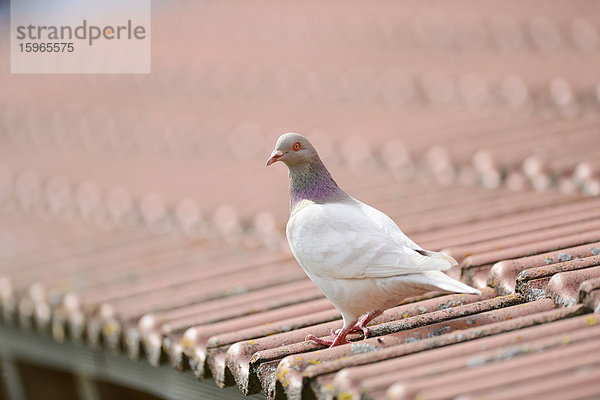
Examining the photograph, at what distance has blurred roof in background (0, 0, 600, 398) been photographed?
7.28 feet

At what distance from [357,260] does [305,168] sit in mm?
386

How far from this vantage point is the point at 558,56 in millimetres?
5512

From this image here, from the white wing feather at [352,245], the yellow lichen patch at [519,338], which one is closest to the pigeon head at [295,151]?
the white wing feather at [352,245]

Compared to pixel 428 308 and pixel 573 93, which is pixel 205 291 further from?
pixel 573 93

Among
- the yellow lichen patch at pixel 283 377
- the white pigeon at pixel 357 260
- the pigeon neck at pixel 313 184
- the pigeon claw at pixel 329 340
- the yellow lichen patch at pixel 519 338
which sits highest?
the pigeon neck at pixel 313 184

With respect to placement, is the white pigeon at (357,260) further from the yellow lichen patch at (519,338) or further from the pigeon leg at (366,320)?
the yellow lichen patch at (519,338)

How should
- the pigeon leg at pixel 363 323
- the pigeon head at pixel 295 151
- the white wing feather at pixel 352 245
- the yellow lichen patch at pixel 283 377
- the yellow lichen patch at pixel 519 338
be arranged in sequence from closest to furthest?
the yellow lichen patch at pixel 519 338 < the yellow lichen patch at pixel 283 377 < the white wing feather at pixel 352 245 < the pigeon leg at pixel 363 323 < the pigeon head at pixel 295 151

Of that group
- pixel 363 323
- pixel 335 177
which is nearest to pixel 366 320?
pixel 363 323

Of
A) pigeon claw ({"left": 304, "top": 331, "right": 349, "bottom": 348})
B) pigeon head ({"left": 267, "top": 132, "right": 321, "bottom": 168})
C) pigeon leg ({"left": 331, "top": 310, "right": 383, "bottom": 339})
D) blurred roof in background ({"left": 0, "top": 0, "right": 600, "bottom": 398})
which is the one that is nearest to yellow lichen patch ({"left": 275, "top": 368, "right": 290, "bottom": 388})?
blurred roof in background ({"left": 0, "top": 0, "right": 600, "bottom": 398})

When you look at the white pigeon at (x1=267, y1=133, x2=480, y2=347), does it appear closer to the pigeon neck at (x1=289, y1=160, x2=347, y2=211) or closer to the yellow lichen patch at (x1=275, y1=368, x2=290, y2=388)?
the pigeon neck at (x1=289, y1=160, x2=347, y2=211)

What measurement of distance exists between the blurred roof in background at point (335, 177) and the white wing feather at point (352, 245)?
188 mm

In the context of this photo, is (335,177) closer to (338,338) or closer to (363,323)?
(363,323)

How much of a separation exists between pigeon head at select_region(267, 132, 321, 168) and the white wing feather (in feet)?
0.49

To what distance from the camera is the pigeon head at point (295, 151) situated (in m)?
2.49
